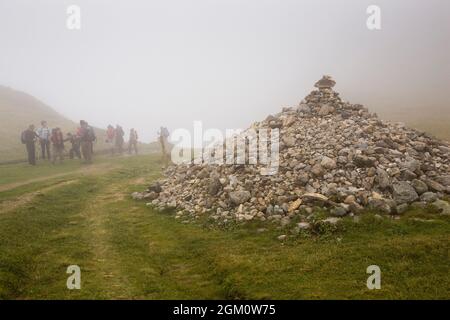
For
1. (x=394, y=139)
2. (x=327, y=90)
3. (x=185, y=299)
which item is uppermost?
(x=327, y=90)

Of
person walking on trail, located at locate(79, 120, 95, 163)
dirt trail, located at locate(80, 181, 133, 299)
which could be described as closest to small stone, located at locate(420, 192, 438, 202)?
dirt trail, located at locate(80, 181, 133, 299)

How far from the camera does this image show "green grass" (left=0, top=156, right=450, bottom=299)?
39.9 feet

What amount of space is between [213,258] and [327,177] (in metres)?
7.84

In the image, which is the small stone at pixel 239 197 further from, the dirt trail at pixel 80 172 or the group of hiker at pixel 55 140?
the group of hiker at pixel 55 140

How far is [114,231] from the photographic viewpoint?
62.0 ft

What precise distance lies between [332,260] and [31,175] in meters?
29.0

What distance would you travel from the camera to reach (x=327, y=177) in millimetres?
19469

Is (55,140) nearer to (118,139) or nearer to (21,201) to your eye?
(118,139)

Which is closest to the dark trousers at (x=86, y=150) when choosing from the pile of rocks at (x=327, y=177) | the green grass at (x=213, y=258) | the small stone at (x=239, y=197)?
the pile of rocks at (x=327, y=177)

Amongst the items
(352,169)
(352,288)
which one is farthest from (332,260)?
(352,169)

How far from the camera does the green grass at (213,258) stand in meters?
12.2

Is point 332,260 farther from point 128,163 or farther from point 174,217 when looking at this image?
point 128,163

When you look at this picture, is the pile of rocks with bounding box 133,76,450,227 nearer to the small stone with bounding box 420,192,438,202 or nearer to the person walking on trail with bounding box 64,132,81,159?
the small stone with bounding box 420,192,438,202

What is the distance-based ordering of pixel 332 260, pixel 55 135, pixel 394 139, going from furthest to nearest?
pixel 55 135
pixel 394 139
pixel 332 260
